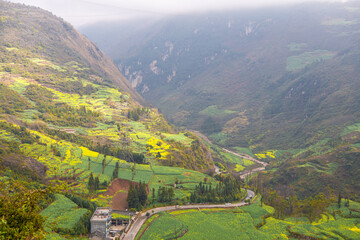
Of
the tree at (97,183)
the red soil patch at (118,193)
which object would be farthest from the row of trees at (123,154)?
the tree at (97,183)

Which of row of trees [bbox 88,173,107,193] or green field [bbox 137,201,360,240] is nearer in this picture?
green field [bbox 137,201,360,240]

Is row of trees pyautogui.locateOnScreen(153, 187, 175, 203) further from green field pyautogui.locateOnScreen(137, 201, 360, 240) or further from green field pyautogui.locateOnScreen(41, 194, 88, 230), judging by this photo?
green field pyautogui.locateOnScreen(41, 194, 88, 230)

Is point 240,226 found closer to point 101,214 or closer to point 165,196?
point 165,196

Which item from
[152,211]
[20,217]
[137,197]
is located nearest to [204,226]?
[152,211]

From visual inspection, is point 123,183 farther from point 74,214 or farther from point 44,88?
point 44,88

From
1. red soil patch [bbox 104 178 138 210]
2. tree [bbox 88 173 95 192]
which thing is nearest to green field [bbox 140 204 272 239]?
red soil patch [bbox 104 178 138 210]

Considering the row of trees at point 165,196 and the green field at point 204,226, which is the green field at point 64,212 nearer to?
the green field at point 204,226

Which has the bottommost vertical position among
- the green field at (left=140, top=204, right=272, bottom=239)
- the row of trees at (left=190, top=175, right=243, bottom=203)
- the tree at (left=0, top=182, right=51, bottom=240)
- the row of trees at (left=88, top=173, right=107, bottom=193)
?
the green field at (left=140, top=204, right=272, bottom=239)
